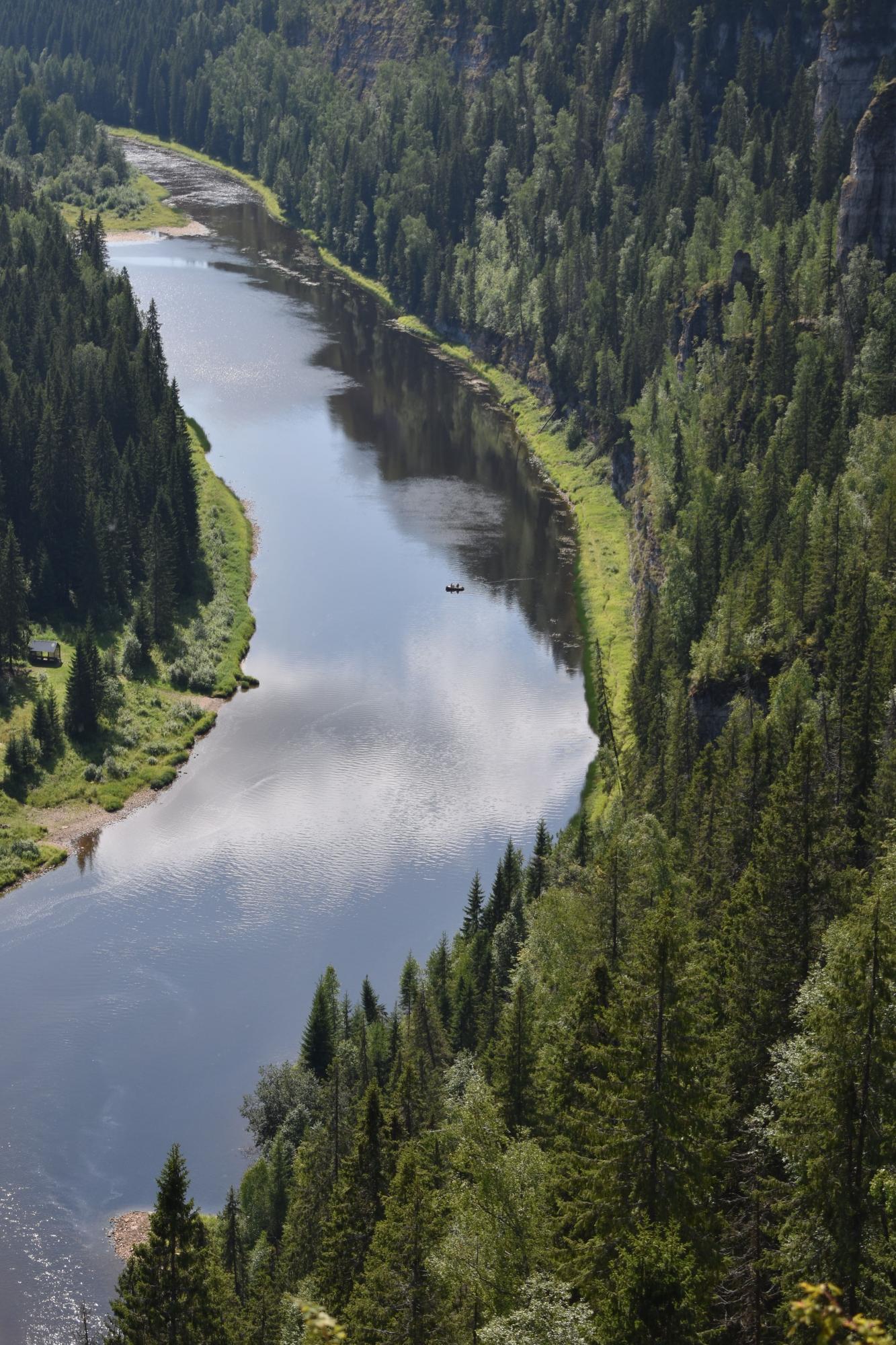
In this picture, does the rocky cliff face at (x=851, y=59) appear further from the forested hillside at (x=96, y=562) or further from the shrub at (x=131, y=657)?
the shrub at (x=131, y=657)

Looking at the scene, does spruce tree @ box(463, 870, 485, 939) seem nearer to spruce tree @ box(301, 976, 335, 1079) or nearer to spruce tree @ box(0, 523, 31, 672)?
spruce tree @ box(301, 976, 335, 1079)

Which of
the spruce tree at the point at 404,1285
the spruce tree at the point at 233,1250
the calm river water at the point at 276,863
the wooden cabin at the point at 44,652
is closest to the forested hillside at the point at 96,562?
the wooden cabin at the point at 44,652

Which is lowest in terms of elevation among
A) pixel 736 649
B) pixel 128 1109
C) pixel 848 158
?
pixel 128 1109

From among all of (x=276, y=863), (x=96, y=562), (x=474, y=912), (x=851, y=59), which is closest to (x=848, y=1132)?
(x=474, y=912)

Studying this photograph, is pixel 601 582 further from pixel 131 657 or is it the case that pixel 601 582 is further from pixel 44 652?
pixel 44 652

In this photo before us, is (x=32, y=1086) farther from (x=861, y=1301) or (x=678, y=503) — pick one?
(x=678, y=503)

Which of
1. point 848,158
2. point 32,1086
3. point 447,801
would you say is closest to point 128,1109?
point 32,1086
